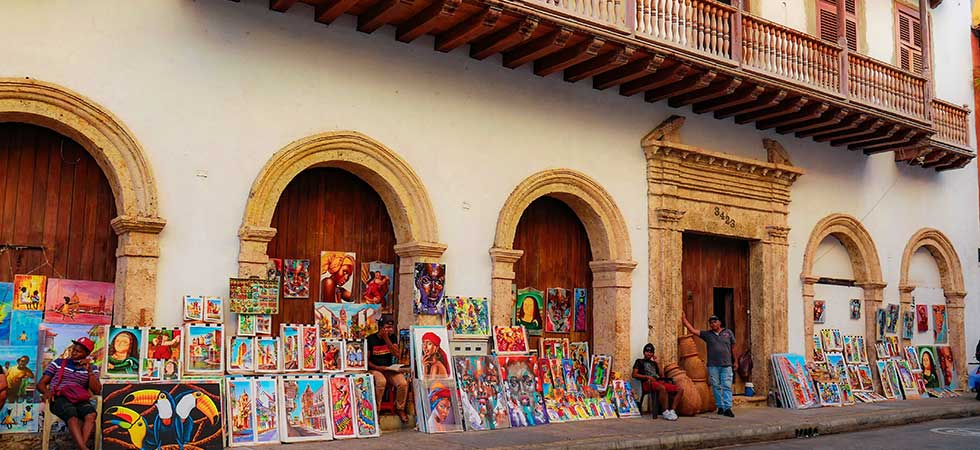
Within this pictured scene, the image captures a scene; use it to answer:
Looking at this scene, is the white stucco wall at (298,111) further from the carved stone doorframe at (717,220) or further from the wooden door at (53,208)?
the wooden door at (53,208)

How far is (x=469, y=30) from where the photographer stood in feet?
32.4

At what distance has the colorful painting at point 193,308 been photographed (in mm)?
8547

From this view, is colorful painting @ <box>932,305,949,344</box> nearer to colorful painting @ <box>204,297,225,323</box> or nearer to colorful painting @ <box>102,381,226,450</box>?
colorful painting @ <box>204,297,225,323</box>

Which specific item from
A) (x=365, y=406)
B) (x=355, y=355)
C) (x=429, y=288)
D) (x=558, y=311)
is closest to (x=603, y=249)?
(x=558, y=311)

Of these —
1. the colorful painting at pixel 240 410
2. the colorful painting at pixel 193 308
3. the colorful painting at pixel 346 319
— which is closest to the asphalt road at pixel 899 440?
the colorful painting at pixel 346 319

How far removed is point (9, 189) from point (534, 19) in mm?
5590

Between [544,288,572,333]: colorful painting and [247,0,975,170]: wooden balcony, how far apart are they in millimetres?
2933

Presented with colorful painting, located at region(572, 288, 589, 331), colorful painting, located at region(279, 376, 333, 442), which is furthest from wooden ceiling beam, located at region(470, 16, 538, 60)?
colorful painting, located at region(279, 376, 333, 442)

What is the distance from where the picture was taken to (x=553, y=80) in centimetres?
1170

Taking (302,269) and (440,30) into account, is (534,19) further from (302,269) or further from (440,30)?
(302,269)

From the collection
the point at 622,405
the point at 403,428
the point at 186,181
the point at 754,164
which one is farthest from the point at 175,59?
the point at 754,164

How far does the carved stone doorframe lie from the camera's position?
12.5 metres

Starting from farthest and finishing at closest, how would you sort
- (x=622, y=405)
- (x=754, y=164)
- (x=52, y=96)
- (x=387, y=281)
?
1. (x=754, y=164)
2. (x=622, y=405)
3. (x=387, y=281)
4. (x=52, y=96)

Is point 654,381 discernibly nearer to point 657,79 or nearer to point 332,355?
point 657,79
